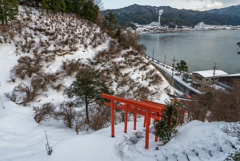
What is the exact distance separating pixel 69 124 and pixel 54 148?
4695 millimetres

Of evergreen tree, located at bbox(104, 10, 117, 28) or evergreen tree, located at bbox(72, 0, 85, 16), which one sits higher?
evergreen tree, located at bbox(72, 0, 85, 16)

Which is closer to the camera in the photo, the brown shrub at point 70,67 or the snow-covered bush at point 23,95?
the snow-covered bush at point 23,95

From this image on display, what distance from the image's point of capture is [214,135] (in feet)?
16.2

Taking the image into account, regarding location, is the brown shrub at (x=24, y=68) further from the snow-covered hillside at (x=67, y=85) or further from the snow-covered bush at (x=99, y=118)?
the snow-covered bush at (x=99, y=118)

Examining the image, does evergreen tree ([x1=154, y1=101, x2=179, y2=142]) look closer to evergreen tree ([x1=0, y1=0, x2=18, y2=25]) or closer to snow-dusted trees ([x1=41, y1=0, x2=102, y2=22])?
evergreen tree ([x1=0, y1=0, x2=18, y2=25])

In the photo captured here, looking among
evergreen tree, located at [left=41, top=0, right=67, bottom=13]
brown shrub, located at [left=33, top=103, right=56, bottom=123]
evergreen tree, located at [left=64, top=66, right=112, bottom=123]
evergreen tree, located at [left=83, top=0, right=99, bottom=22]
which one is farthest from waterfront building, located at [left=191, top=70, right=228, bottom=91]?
evergreen tree, located at [left=41, top=0, right=67, bottom=13]

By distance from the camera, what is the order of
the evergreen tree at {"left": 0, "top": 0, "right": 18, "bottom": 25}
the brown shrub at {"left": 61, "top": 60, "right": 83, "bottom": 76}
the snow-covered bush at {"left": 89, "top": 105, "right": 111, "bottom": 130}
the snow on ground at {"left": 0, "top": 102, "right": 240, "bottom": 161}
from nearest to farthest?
the snow on ground at {"left": 0, "top": 102, "right": 240, "bottom": 161} → the snow-covered bush at {"left": 89, "top": 105, "right": 111, "bottom": 130} → the brown shrub at {"left": 61, "top": 60, "right": 83, "bottom": 76} → the evergreen tree at {"left": 0, "top": 0, "right": 18, "bottom": 25}

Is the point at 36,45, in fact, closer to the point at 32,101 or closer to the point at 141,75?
the point at 32,101

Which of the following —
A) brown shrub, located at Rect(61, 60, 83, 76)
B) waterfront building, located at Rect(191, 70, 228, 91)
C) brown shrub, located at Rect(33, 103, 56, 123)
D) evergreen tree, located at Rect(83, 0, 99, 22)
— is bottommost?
waterfront building, located at Rect(191, 70, 228, 91)

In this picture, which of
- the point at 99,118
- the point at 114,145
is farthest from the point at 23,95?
the point at 114,145

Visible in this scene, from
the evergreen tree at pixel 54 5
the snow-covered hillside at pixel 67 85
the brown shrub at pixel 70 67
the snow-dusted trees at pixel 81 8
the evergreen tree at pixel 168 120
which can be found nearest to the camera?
the evergreen tree at pixel 168 120

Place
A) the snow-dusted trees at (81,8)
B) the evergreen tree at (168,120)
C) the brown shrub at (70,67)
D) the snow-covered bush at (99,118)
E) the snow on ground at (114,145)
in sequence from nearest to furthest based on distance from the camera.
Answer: the snow on ground at (114,145) < the evergreen tree at (168,120) < the snow-covered bush at (99,118) < the brown shrub at (70,67) < the snow-dusted trees at (81,8)

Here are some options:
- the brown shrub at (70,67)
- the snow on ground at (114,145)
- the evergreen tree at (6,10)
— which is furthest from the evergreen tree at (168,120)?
the evergreen tree at (6,10)

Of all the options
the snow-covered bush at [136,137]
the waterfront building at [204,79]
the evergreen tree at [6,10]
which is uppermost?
the evergreen tree at [6,10]
